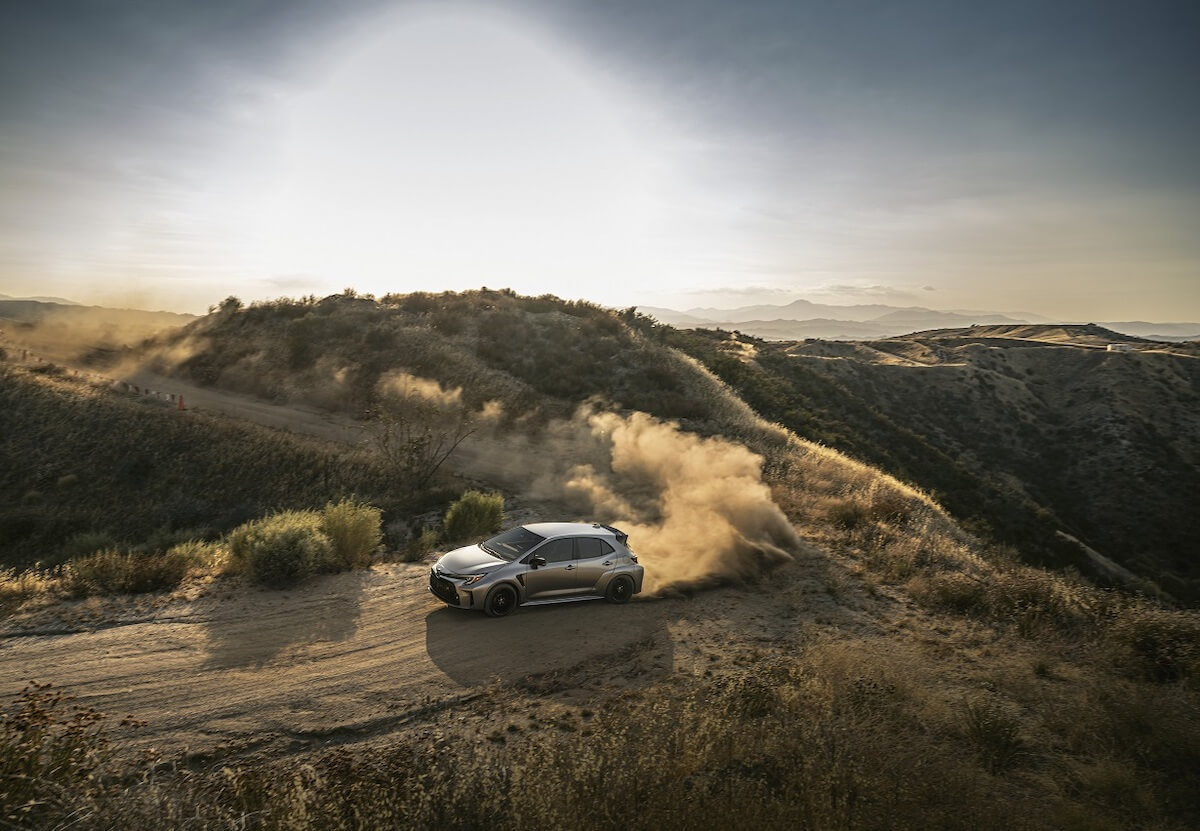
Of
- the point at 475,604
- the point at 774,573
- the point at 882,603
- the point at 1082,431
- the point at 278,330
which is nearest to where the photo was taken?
the point at 475,604

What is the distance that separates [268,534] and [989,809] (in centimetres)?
1396

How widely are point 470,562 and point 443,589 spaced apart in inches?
28.6

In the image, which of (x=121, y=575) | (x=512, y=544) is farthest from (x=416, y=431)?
(x=512, y=544)

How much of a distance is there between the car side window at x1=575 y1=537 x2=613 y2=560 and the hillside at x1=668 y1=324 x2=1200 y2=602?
26.7m

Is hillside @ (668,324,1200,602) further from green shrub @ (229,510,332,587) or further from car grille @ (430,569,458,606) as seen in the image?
green shrub @ (229,510,332,587)

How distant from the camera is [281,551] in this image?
13922 mm

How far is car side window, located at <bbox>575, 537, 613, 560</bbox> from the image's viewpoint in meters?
13.1

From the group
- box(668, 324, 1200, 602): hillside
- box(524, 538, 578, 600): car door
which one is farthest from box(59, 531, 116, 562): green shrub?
box(668, 324, 1200, 602): hillside

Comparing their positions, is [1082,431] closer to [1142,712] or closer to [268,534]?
[1142,712]

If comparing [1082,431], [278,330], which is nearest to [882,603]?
[278,330]

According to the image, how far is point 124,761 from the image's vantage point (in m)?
7.53

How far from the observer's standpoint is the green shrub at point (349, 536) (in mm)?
15172

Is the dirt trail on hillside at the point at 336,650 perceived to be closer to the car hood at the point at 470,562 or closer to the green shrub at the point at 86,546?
the car hood at the point at 470,562

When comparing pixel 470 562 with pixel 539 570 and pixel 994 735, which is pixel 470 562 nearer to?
pixel 539 570
